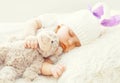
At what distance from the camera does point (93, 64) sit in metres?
0.98

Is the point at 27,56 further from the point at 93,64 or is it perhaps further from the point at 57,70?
the point at 93,64

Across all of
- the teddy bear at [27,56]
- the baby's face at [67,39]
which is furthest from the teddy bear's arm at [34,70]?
the baby's face at [67,39]

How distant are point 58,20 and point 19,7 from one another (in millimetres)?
611

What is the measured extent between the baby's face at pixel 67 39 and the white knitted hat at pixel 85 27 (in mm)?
17

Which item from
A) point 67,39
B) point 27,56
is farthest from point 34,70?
point 67,39

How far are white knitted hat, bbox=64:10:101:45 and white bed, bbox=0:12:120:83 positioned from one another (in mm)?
40

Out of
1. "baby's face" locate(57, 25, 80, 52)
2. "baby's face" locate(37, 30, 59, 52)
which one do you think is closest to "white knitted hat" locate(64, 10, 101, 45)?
"baby's face" locate(57, 25, 80, 52)

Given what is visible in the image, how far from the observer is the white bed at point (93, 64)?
0.97 metres

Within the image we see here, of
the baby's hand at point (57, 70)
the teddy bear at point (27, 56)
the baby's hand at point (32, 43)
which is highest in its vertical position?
the baby's hand at point (32, 43)

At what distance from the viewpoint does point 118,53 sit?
1.01m

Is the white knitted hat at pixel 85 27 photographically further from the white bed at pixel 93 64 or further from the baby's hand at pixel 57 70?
the baby's hand at pixel 57 70

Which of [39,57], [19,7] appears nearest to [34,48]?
[39,57]

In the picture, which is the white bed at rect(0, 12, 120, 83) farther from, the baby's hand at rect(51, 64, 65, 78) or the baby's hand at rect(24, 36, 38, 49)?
the baby's hand at rect(24, 36, 38, 49)

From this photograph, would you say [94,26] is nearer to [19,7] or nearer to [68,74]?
[68,74]
